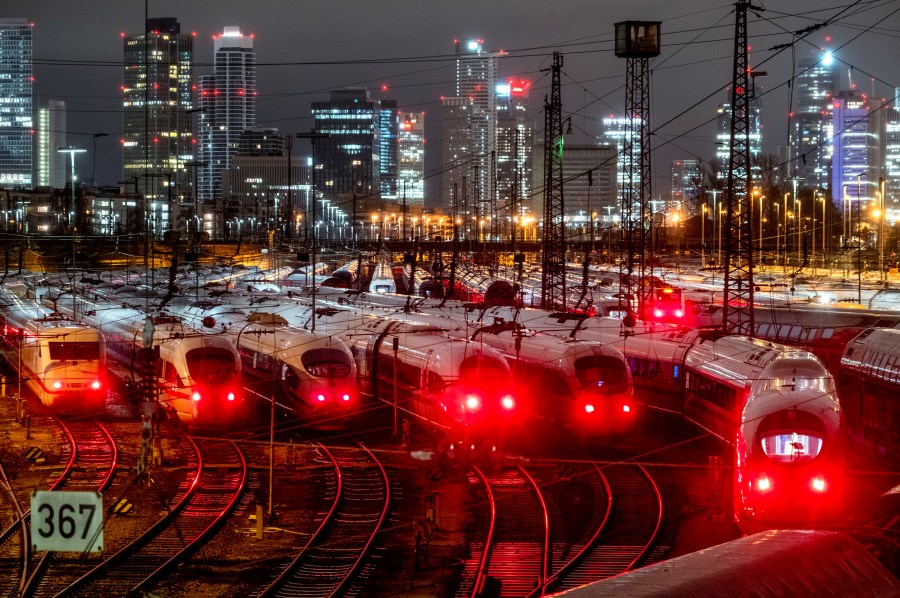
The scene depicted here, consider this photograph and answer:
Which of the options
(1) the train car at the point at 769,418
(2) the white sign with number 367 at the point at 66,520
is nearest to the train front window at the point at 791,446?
(1) the train car at the point at 769,418

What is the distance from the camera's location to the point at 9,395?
3247 centimetres

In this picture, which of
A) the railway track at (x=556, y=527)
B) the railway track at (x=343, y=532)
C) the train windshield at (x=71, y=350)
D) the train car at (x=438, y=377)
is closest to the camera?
the railway track at (x=343, y=532)

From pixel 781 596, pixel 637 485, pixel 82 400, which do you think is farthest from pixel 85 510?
pixel 82 400

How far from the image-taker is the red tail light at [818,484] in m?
15.9

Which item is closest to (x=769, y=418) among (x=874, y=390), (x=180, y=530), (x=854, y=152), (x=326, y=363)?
(x=874, y=390)

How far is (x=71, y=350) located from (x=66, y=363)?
337 mm

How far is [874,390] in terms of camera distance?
21.3 meters

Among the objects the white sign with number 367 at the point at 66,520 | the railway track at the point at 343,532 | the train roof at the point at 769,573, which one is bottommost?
the railway track at the point at 343,532

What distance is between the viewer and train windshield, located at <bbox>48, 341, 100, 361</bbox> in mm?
26344

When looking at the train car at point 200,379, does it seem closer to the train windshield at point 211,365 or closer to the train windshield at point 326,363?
the train windshield at point 211,365

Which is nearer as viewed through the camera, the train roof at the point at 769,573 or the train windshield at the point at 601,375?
the train roof at the point at 769,573

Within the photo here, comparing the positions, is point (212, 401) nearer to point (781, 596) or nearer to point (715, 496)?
point (715, 496)

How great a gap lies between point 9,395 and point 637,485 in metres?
20.7

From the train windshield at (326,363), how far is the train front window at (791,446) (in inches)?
425
